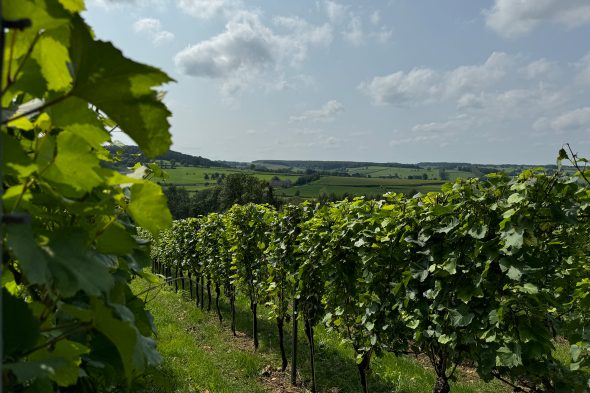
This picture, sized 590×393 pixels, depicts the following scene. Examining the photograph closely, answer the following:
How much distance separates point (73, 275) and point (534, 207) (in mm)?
4095

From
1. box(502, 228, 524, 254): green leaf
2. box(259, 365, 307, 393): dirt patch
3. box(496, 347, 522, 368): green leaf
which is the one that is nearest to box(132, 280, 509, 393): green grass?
box(259, 365, 307, 393): dirt patch

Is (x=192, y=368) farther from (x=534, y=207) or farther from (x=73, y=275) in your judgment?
(x=73, y=275)

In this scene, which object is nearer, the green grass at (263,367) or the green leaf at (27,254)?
the green leaf at (27,254)

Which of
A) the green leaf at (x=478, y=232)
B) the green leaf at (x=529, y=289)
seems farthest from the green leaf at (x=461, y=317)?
the green leaf at (x=478, y=232)

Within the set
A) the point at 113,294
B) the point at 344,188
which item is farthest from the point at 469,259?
the point at 344,188

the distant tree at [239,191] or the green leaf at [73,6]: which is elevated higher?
the green leaf at [73,6]

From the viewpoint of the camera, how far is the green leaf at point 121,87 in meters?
0.67

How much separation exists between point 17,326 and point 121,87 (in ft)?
1.52

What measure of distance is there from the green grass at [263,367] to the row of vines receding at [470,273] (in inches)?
51.1

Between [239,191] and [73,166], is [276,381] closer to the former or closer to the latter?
[73,166]

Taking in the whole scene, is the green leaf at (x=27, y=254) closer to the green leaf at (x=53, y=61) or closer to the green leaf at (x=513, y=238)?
the green leaf at (x=53, y=61)

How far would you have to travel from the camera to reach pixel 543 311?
→ 3939 millimetres

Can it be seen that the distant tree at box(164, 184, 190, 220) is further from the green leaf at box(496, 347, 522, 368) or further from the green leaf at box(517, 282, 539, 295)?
the green leaf at box(517, 282, 539, 295)

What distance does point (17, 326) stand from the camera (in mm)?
747
